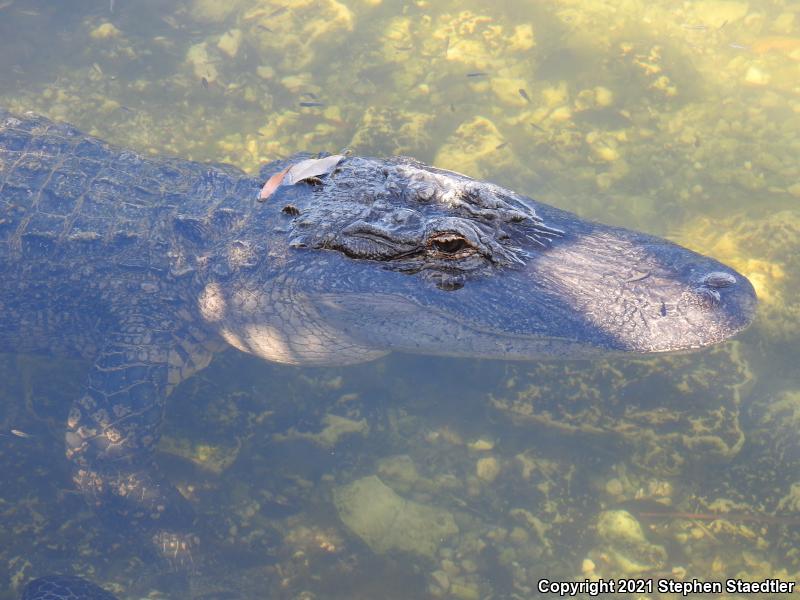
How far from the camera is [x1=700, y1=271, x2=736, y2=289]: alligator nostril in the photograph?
2.87 metres

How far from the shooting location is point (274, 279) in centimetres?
364

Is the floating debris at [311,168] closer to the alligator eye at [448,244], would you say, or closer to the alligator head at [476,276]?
the alligator head at [476,276]

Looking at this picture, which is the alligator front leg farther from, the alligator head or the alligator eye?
the alligator eye

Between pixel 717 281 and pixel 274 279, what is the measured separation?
2657 mm

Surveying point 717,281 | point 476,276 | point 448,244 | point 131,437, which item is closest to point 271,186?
point 448,244

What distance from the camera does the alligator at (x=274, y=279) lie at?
2.98m

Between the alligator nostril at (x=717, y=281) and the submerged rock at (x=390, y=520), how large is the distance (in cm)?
244

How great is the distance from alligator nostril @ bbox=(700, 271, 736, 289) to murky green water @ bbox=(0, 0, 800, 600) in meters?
1.34

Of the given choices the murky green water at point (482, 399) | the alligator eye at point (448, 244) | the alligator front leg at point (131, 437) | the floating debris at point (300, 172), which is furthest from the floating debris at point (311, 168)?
the murky green water at point (482, 399)

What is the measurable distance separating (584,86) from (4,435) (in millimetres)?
6768

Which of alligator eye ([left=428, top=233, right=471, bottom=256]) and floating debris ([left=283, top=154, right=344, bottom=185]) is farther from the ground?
alligator eye ([left=428, top=233, right=471, bottom=256])

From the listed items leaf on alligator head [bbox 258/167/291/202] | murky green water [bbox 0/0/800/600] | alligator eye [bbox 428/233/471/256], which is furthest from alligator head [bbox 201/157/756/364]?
murky green water [bbox 0/0/800/600]

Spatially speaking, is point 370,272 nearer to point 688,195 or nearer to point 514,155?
point 514,155

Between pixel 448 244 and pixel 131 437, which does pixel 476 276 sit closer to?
pixel 448 244
